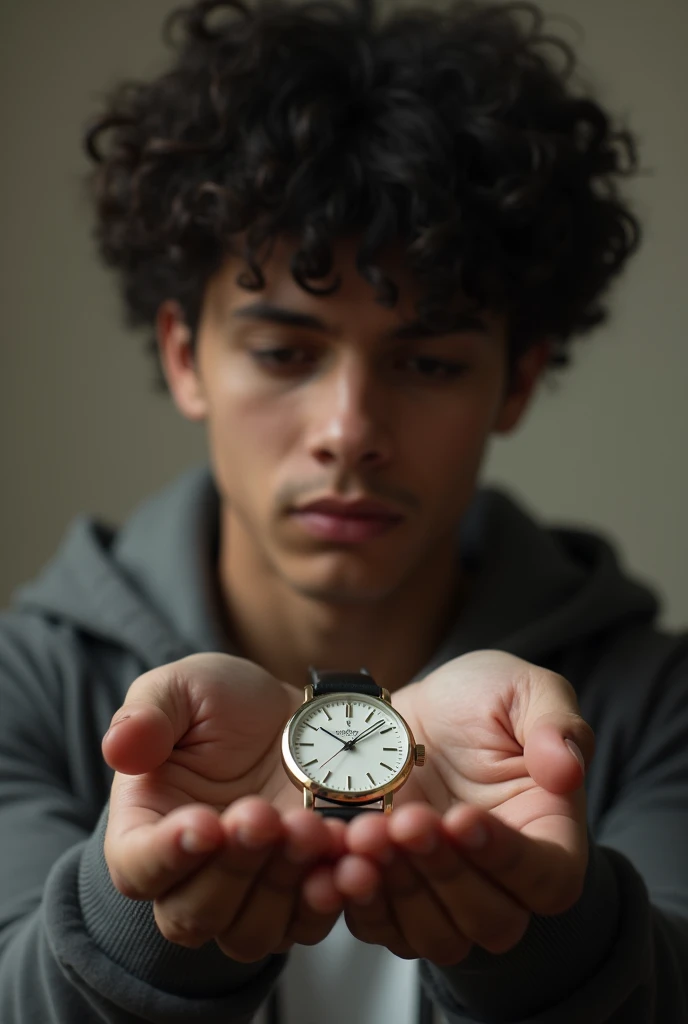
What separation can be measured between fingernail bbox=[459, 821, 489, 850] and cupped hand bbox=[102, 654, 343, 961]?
69 millimetres

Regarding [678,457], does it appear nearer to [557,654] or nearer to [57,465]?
[557,654]

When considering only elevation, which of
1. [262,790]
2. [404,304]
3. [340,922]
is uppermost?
[404,304]

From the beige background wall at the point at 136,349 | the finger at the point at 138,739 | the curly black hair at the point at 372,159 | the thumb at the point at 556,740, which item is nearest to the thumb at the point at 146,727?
the finger at the point at 138,739

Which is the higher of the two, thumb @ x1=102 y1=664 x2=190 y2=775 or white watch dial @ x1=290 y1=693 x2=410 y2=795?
thumb @ x1=102 y1=664 x2=190 y2=775

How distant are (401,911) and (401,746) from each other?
0.17m

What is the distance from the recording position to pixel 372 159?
1.15 meters

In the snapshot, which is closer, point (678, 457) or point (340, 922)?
point (340, 922)

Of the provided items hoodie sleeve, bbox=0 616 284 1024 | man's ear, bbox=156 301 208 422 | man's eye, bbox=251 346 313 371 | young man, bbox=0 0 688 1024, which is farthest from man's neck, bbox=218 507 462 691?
hoodie sleeve, bbox=0 616 284 1024

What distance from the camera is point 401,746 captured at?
756 mm

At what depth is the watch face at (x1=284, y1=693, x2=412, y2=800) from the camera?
0.73 meters

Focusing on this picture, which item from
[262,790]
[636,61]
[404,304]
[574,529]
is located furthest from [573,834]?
[636,61]

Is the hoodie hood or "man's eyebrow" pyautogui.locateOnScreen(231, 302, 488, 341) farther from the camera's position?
the hoodie hood

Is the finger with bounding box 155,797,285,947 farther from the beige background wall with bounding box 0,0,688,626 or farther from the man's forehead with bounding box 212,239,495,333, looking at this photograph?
the beige background wall with bounding box 0,0,688,626

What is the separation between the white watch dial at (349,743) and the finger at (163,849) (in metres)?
0.17
